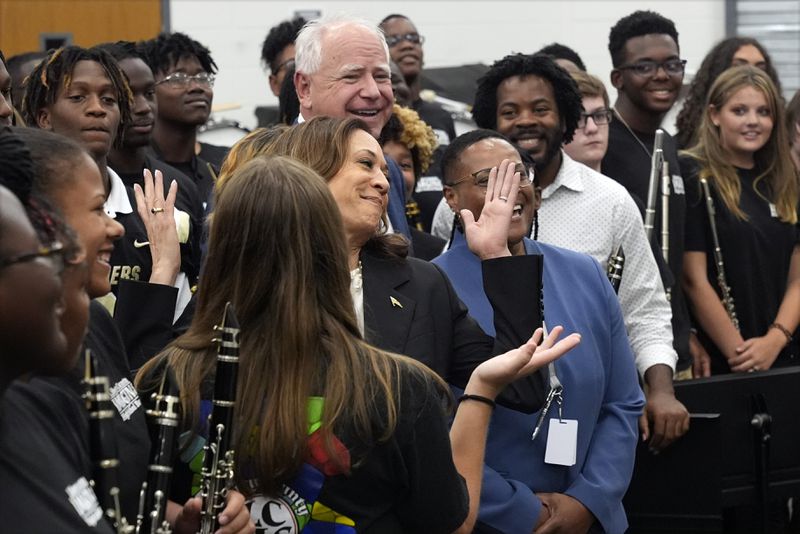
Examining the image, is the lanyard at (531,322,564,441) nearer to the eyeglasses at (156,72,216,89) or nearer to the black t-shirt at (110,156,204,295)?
the black t-shirt at (110,156,204,295)

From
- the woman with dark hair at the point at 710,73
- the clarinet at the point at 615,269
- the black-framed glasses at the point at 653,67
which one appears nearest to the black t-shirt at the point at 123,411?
the clarinet at the point at 615,269

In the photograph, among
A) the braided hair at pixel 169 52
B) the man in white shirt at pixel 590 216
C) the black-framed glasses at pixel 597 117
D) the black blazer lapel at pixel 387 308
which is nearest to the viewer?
the black blazer lapel at pixel 387 308

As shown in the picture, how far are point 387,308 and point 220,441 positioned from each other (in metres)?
0.93

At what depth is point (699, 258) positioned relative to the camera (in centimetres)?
593

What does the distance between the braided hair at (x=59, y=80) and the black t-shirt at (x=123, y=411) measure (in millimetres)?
1949

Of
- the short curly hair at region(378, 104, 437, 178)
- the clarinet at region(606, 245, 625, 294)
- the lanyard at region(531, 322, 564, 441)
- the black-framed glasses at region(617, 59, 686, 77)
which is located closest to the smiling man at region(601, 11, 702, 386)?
the black-framed glasses at region(617, 59, 686, 77)

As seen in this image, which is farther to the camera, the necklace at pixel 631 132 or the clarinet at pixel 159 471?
the necklace at pixel 631 132

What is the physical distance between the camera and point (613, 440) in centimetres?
399

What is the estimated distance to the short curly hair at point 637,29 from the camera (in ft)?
21.8

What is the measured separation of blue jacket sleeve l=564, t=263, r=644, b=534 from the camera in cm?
388

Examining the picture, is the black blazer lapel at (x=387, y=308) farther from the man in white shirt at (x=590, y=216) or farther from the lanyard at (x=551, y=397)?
the man in white shirt at (x=590, y=216)

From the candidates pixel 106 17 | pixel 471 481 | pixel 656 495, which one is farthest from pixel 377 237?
pixel 106 17

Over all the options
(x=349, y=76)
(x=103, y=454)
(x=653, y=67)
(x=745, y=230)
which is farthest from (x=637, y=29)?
(x=103, y=454)

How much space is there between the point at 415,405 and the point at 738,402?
3.07m
